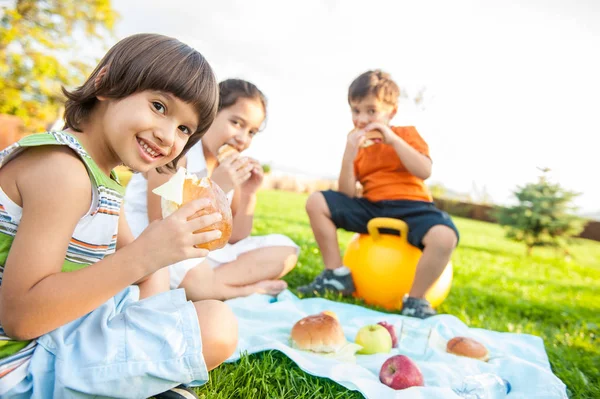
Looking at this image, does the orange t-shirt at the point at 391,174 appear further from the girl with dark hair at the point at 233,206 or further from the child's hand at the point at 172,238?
the child's hand at the point at 172,238

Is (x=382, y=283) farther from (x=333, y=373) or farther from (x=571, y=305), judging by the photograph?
(x=571, y=305)

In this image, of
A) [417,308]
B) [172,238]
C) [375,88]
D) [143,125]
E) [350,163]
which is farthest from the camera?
[350,163]

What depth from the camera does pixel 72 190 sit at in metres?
1.26

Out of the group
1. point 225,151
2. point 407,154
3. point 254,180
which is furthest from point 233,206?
point 407,154

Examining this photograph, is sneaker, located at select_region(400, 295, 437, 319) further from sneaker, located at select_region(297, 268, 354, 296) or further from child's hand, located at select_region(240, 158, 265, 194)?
child's hand, located at select_region(240, 158, 265, 194)

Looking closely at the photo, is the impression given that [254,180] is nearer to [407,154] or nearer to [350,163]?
[350,163]

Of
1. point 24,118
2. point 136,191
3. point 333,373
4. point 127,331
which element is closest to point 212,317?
point 127,331

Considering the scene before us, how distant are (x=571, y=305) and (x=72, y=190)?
4.90 meters

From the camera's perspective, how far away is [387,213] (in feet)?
Answer: 11.7

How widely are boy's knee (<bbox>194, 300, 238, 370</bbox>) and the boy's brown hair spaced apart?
2599 mm

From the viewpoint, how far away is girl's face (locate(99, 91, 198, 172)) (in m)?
1.44

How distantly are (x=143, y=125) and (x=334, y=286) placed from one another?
2.36 metres

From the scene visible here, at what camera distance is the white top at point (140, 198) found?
2803 millimetres

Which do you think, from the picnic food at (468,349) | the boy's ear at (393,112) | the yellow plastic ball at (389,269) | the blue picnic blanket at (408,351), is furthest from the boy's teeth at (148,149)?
the boy's ear at (393,112)
